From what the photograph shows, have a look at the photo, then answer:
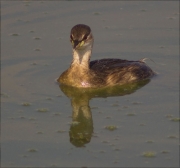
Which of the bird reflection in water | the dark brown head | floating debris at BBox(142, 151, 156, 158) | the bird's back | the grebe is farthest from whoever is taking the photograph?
the bird's back

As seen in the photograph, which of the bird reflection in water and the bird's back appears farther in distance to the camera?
the bird's back

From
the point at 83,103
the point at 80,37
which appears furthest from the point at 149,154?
the point at 80,37

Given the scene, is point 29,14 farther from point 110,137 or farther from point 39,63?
point 110,137

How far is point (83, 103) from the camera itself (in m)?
15.7

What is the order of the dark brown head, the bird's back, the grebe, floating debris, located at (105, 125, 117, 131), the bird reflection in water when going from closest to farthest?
the bird reflection in water, floating debris, located at (105, 125, 117, 131), the dark brown head, the grebe, the bird's back

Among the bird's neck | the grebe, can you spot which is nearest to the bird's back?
the grebe

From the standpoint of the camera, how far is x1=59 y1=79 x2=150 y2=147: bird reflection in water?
1397 centimetres

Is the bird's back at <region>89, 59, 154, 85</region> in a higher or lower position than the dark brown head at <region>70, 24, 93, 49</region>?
lower

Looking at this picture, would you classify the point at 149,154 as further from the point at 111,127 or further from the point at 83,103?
the point at 83,103

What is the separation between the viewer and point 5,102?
15469mm

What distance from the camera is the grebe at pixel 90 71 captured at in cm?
1630

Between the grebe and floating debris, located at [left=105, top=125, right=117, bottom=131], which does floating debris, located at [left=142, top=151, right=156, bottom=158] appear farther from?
the grebe

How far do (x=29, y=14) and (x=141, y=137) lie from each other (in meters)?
6.98

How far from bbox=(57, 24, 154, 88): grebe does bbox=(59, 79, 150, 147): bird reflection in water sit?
0.11 metres
